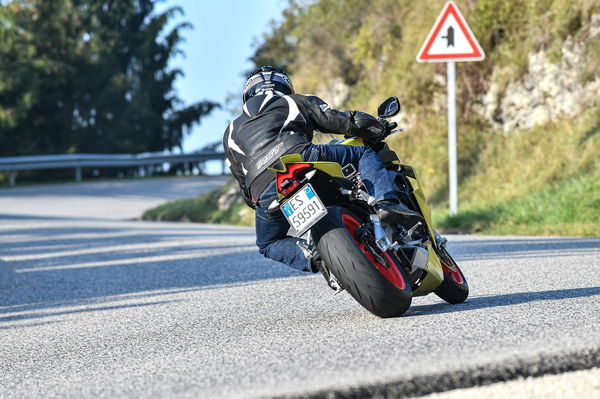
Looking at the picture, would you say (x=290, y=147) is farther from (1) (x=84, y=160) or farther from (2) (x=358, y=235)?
(1) (x=84, y=160)

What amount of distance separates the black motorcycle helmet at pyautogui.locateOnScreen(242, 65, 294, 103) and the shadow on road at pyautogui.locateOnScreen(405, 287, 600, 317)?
A: 1585 mm

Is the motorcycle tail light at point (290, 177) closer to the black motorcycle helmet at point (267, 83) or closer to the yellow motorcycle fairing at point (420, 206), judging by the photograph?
the yellow motorcycle fairing at point (420, 206)

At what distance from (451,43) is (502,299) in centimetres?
713

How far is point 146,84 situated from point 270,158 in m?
41.1

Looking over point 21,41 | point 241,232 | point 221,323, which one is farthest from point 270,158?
point 21,41

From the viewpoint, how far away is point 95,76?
44312 mm

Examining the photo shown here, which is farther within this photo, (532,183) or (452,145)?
(532,183)

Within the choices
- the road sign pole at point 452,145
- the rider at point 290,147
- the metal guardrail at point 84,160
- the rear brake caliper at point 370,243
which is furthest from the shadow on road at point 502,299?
the metal guardrail at point 84,160

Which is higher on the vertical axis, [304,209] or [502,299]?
[304,209]

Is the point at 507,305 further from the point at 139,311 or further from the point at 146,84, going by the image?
the point at 146,84

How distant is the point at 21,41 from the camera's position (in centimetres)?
4272

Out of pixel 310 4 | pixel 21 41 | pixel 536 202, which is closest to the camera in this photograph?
pixel 536 202

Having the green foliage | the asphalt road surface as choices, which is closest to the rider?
the asphalt road surface

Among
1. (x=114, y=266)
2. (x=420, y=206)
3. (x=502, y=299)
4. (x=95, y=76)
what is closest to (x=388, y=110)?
(x=420, y=206)
